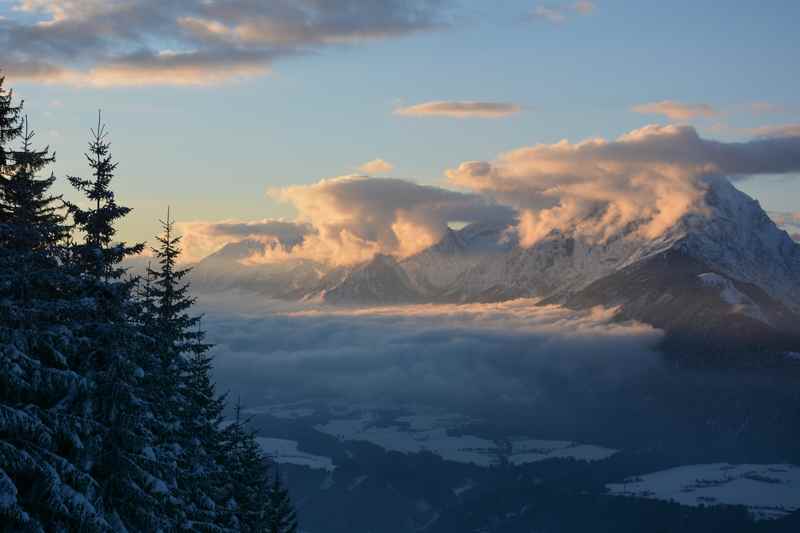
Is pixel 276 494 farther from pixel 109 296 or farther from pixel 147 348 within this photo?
pixel 109 296

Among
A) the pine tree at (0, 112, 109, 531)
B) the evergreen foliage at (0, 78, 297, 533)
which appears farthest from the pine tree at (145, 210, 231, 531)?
the pine tree at (0, 112, 109, 531)

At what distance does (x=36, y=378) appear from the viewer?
125ft

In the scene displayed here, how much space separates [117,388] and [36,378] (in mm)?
6430

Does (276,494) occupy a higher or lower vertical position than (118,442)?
lower

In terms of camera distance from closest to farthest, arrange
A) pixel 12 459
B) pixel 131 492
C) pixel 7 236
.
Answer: pixel 12 459 < pixel 7 236 < pixel 131 492

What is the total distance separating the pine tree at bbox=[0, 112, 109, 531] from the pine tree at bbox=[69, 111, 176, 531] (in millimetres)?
989

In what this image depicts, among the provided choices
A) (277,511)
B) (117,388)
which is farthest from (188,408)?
(277,511)

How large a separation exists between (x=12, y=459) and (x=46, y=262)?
1070 centimetres

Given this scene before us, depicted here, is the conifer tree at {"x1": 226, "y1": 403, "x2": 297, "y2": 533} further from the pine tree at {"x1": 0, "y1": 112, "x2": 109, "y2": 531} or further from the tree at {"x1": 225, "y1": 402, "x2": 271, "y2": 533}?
the pine tree at {"x1": 0, "y1": 112, "x2": 109, "y2": 531}

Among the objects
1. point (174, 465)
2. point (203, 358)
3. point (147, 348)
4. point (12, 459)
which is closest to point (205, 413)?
point (203, 358)

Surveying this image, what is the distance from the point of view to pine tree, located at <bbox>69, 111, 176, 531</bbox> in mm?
44281

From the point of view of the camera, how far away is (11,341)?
38.2m

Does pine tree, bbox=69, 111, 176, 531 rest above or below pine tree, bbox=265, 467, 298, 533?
above

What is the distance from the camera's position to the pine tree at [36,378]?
36344 millimetres
